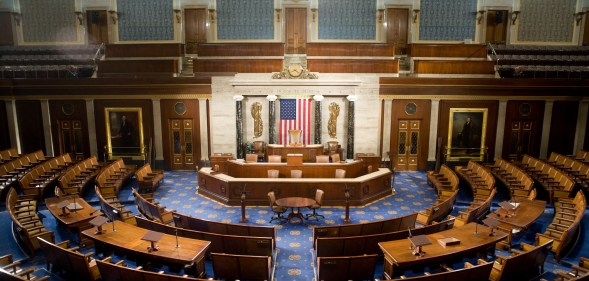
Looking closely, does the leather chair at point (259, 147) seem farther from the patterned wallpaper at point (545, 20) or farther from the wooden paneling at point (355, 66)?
the patterned wallpaper at point (545, 20)

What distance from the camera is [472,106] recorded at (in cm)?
1522

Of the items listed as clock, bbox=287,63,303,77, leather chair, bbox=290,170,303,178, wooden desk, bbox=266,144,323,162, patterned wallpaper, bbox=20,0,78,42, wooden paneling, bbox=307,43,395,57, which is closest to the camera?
leather chair, bbox=290,170,303,178

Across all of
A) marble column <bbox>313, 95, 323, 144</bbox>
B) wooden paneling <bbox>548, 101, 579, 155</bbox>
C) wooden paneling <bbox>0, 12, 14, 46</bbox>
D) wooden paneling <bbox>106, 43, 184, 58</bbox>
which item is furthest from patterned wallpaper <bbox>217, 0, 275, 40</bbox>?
wooden paneling <bbox>548, 101, 579, 155</bbox>

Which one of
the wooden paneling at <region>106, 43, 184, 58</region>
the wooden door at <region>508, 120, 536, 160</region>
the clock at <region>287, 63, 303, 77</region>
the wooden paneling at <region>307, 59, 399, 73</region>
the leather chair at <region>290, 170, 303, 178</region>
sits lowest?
the leather chair at <region>290, 170, 303, 178</region>

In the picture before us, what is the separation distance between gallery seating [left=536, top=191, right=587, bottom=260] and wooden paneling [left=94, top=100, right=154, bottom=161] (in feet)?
42.0

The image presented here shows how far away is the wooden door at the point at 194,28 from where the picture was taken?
17.2 meters

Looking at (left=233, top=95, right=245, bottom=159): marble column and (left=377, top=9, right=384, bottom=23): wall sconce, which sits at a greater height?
(left=377, top=9, right=384, bottom=23): wall sconce

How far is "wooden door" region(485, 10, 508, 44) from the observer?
17094 mm

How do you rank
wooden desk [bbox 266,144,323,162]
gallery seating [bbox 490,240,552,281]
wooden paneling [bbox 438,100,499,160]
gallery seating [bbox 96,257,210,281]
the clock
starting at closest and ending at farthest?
gallery seating [bbox 96,257,210,281] → gallery seating [bbox 490,240,552,281] → wooden desk [bbox 266,144,323,162] → the clock → wooden paneling [bbox 438,100,499,160]

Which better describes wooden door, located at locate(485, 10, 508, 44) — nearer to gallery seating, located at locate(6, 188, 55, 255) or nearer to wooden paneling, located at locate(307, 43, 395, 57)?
wooden paneling, located at locate(307, 43, 395, 57)

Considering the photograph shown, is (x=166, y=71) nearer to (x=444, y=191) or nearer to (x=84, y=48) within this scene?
(x=84, y=48)

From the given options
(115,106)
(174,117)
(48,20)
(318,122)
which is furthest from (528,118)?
(48,20)

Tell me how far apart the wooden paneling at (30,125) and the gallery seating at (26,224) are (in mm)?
6227

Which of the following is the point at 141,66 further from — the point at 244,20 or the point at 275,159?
the point at 275,159
